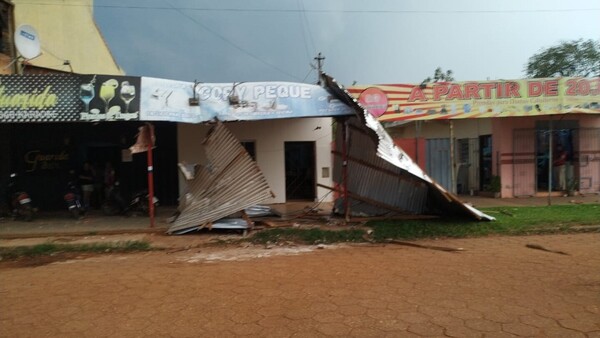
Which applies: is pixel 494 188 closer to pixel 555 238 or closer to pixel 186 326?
pixel 555 238

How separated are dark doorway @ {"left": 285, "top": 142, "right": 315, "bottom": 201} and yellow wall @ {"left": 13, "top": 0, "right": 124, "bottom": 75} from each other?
9.29m

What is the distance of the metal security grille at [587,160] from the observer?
49.7 feet

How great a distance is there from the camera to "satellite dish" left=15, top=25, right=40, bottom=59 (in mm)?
11320

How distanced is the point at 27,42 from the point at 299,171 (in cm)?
879

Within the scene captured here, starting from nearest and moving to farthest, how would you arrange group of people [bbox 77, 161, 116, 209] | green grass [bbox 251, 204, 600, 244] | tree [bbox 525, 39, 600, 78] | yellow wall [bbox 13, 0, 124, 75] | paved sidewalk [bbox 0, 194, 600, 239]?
1. green grass [bbox 251, 204, 600, 244]
2. paved sidewalk [bbox 0, 194, 600, 239]
3. group of people [bbox 77, 161, 116, 209]
4. yellow wall [bbox 13, 0, 124, 75]
5. tree [bbox 525, 39, 600, 78]

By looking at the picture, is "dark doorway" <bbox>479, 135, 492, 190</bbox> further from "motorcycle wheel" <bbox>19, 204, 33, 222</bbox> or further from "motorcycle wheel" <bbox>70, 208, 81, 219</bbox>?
"motorcycle wheel" <bbox>19, 204, 33, 222</bbox>

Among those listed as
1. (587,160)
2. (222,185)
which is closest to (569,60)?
(587,160)

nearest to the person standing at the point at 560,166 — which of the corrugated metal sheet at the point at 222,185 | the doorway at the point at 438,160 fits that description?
the doorway at the point at 438,160

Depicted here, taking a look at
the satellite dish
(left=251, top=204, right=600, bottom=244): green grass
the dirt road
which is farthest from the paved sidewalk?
the satellite dish

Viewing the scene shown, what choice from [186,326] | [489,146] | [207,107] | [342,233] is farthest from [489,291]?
[489,146]

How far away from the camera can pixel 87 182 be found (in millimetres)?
13203

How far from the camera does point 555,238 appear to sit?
878cm

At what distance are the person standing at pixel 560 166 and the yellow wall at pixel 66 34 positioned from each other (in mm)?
17925

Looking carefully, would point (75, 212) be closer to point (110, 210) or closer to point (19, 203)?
point (110, 210)
